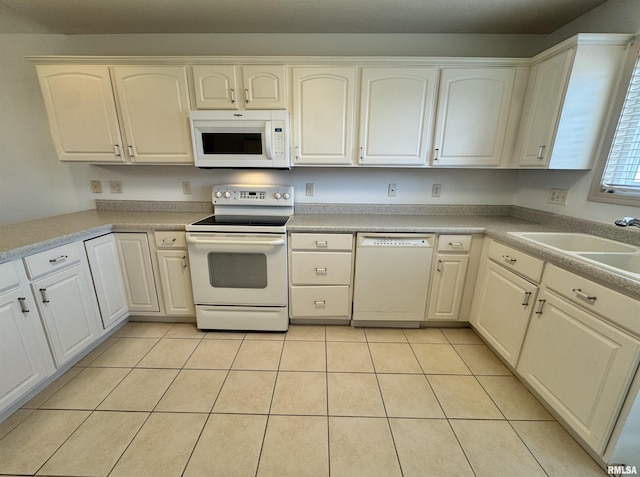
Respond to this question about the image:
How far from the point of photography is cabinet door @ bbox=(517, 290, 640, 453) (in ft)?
3.55

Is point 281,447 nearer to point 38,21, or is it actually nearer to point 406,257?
point 406,257

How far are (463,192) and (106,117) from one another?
305 cm

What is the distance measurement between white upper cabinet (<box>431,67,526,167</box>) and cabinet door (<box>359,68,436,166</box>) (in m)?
0.11

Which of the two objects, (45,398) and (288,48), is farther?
(288,48)

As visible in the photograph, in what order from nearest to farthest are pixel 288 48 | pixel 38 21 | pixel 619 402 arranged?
pixel 619 402, pixel 38 21, pixel 288 48

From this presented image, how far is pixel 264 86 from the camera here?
197 centimetres

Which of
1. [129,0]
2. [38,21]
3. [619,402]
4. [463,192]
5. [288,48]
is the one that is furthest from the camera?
[463,192]

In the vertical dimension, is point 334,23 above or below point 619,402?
above

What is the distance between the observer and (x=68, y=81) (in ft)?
6.49

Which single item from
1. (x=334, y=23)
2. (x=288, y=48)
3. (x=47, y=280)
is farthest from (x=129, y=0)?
(x=47, y=280)

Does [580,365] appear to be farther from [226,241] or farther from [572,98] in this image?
[226,241]

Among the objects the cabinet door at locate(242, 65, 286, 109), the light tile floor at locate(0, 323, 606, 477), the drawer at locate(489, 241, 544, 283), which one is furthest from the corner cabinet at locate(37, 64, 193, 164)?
the drawer at locate(489, 241, 544, 283)

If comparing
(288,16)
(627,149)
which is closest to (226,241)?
(288,16)

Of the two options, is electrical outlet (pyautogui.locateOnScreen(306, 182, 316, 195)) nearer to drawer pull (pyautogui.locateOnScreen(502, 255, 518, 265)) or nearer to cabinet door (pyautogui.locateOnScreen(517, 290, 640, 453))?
drawer pull (pyautogui.locateOnScreen(502, 255, 518, 265))
